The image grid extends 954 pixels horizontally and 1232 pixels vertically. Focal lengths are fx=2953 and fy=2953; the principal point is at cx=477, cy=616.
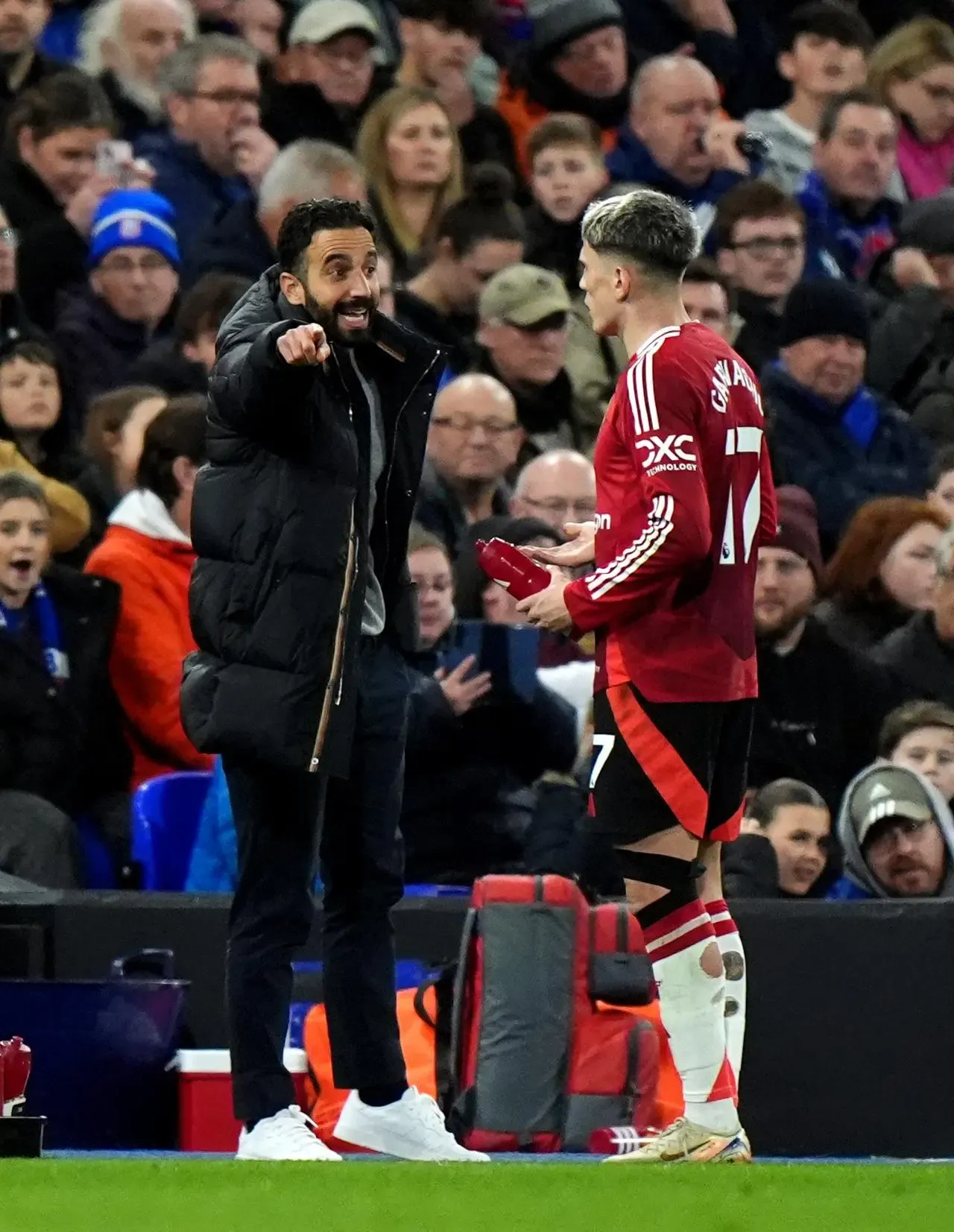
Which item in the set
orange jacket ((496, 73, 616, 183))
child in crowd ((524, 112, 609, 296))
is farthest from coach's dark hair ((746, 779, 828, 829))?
orange jacket ((496, 73, 616, 183))

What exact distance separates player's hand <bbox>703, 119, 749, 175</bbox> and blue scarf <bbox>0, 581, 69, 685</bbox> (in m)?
4.91

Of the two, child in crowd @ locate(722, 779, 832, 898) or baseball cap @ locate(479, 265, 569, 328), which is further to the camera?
baseball cap @ locate(479, 265, 569, 328)

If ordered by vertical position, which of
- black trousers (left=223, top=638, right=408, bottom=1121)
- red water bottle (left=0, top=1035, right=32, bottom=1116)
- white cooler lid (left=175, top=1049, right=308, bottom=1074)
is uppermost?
black trousers (left=223, top=638, right=408, bottom=1121)

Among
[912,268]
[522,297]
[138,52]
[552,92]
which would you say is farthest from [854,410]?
[138,52]

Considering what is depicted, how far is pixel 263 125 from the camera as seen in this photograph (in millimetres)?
11812

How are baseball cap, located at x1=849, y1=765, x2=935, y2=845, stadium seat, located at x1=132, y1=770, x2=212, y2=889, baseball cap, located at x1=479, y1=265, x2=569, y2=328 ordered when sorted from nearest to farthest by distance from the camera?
stadium seat, located at x1=132, y1=770, x2=212, y2=889 < baseball cap, located at x1=849, y1=765, x2=935, y2=845 < baseball cap, located at x1=479, y1=265, x2=569, y2=328

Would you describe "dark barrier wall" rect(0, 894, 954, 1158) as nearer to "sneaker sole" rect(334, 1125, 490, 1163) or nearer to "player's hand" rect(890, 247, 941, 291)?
"sneaker sole" rect(334, 1125, 490, 1163)

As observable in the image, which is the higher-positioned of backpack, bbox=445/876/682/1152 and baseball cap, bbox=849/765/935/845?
baseball cap, bbox=849/765/935/845

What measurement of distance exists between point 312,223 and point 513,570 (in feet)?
2.76

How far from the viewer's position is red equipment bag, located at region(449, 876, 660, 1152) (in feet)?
23.6

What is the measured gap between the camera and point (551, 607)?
6.08 m

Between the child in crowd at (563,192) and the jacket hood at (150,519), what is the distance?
3.22 meters

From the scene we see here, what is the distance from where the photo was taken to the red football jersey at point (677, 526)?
5891 millimetres

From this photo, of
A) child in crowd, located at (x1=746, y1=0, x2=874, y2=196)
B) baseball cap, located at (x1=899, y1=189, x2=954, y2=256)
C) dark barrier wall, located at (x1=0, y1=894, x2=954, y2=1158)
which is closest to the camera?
dark barrier wall, located at (x1=0, y1=894, x2=954, y2=1158)
